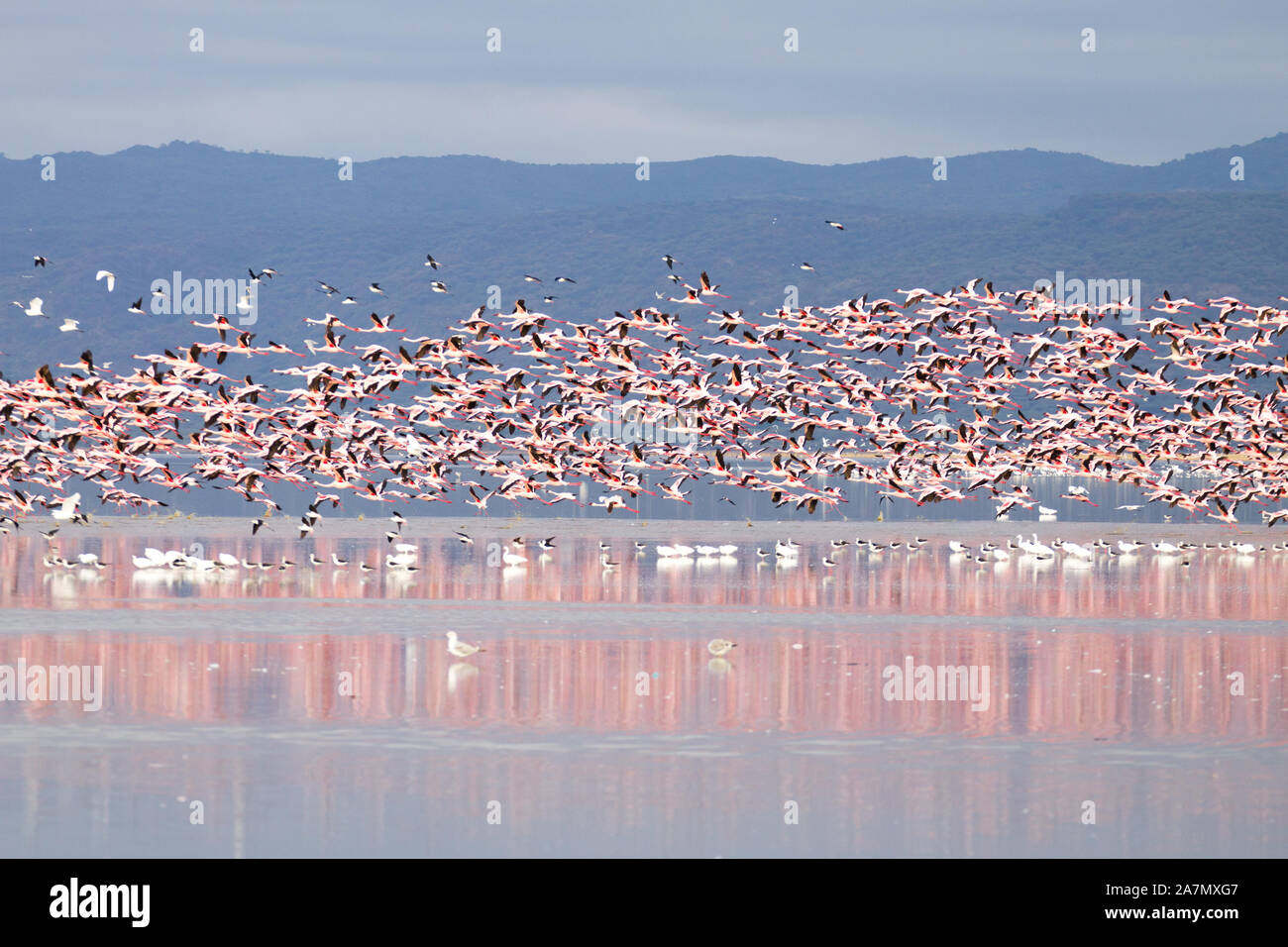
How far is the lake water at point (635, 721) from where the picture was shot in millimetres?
14672

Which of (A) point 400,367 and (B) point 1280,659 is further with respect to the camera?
(A) point 400,367

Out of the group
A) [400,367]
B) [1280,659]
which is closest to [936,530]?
[400,367]

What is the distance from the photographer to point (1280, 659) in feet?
82.1

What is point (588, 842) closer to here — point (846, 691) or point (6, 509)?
point (846, 691)

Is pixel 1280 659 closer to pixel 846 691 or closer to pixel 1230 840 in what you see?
pixel 846 691

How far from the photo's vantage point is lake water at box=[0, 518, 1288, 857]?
14672 millimetres

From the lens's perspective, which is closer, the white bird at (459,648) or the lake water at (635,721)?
the lake water at (635,721)

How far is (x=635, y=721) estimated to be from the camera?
1948cm

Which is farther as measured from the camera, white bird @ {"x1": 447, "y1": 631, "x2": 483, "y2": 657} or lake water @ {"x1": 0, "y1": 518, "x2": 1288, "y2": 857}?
white bird @ {"x1": 447, "y1": 631, "x2": 483, "y2": 657}

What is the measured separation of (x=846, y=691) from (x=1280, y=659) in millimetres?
6801
